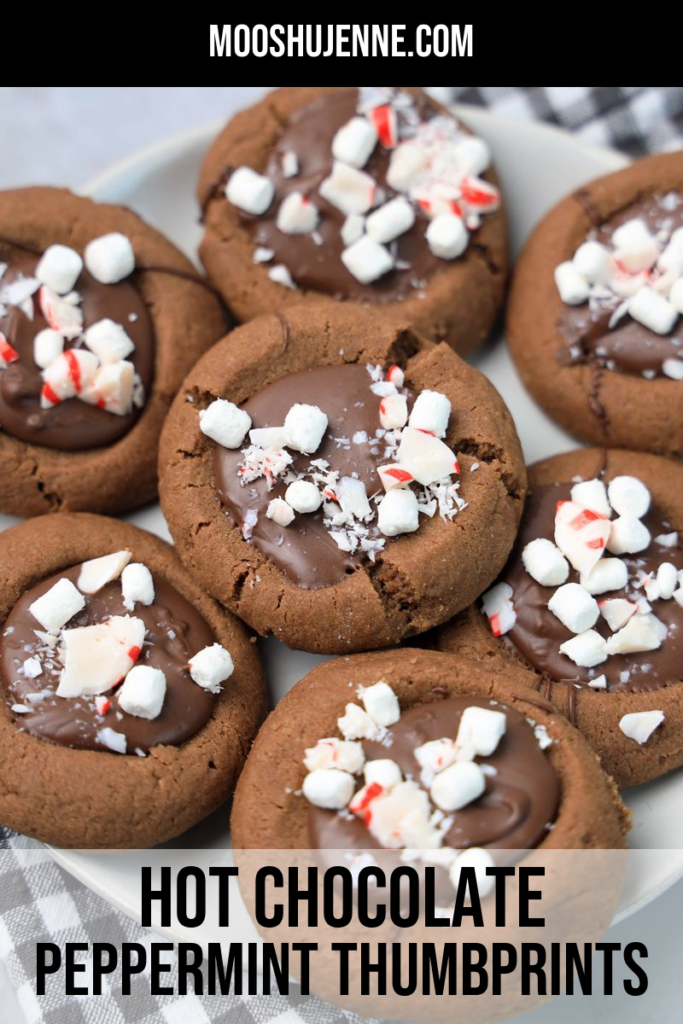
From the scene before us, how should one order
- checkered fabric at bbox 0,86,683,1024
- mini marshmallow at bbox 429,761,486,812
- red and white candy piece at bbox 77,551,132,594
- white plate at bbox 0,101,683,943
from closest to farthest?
mini marshmallow at bbox 429,761,486,812, red and white candy piece at bbox 77,551,132,594, checkered fabric at bbox 0,86,683,1024, white plate at bbox 0,101,683,943

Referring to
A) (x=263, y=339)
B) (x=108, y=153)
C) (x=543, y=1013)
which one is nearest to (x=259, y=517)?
(x=263, y=339)

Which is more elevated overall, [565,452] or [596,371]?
[596,371]

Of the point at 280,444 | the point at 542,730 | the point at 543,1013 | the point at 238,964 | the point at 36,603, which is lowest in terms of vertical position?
the point at 543,1013

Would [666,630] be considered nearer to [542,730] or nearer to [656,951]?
[542,730]

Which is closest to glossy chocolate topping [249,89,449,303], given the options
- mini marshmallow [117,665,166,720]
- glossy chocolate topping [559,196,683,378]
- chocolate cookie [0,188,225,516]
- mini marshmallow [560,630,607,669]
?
chocolate cookie [0,188,225,516]

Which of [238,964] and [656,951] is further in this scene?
[656,951]

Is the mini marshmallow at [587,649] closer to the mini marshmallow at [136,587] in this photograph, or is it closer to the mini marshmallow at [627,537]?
the mini marshmallow at [627,537]

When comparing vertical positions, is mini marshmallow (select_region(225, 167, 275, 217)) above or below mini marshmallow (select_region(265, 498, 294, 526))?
above

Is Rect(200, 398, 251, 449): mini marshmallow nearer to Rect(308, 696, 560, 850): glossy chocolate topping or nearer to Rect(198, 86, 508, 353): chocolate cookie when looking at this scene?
Rect(198, 86, 508, 353): chocolate cookie
